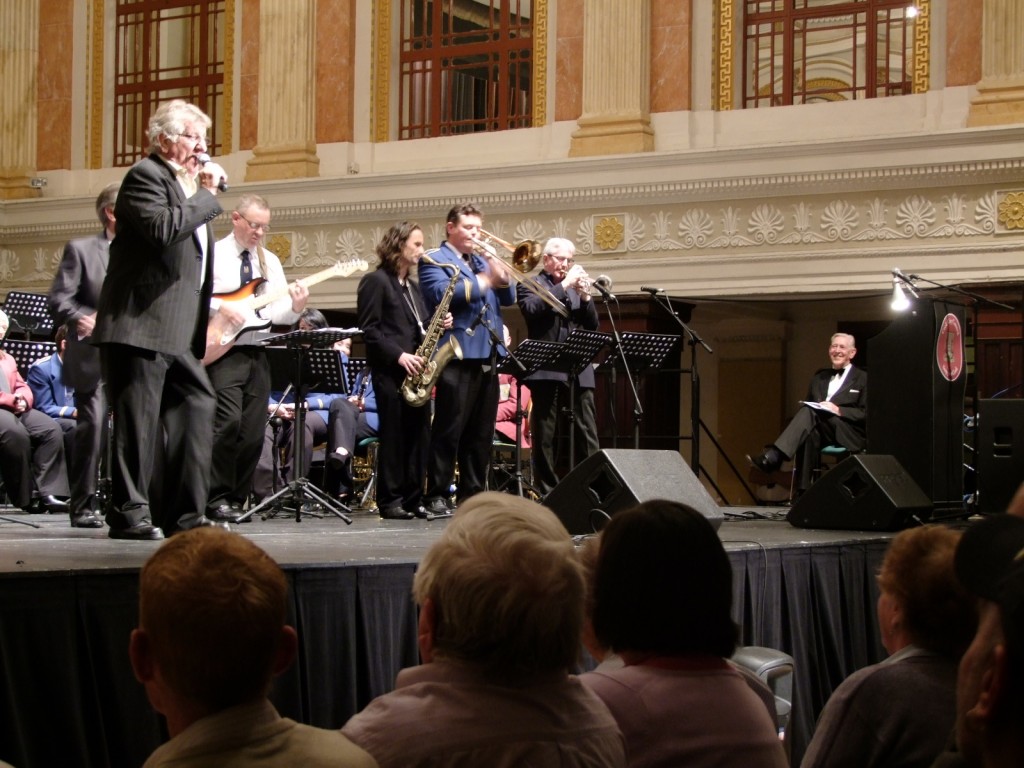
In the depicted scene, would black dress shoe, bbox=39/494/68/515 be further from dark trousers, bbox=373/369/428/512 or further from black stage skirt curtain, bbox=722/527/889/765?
black stage skirt curtain, bbox=722/527/889/765

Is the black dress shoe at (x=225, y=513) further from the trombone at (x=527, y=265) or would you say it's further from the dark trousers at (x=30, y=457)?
the dark trousers at (x=30, y=457)

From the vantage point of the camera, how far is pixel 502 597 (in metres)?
1.87

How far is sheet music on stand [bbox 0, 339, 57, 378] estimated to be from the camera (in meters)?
8.09

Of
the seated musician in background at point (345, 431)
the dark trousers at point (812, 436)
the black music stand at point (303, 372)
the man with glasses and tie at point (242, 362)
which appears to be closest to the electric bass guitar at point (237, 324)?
the man with glasses and tie at point (242, 362)

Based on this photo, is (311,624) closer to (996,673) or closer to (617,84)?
(996,673)

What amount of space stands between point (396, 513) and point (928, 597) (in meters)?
4.51

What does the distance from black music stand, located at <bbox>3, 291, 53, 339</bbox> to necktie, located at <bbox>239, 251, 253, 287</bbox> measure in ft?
10.1

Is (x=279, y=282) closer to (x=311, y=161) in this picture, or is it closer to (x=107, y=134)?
(x=311, y=161)

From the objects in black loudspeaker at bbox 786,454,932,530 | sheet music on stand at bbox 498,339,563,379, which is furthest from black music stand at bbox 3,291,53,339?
black loudspeaker at bbox 786,454,932,530

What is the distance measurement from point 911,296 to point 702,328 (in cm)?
499

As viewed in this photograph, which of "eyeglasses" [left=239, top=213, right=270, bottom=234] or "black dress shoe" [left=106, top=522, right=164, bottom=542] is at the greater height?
"eyeglasses" [left=239, top=213, right=270, bottom=234]

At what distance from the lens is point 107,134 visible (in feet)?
42.4

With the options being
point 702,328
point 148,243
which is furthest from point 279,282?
point 702,328

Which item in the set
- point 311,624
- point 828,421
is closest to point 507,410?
point 828,421
